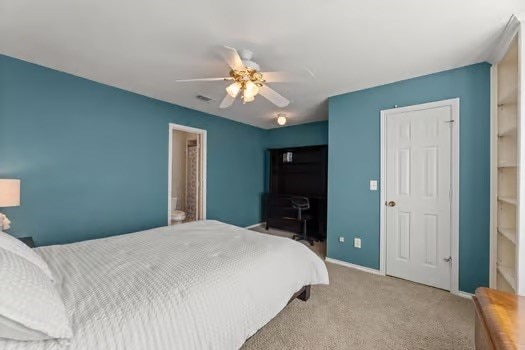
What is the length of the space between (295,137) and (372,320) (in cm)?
401

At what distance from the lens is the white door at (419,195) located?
8.47 ft

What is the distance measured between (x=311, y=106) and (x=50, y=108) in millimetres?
3541

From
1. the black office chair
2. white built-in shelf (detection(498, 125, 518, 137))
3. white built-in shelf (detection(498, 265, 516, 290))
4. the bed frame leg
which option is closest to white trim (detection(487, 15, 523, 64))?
white built-in shelf (detection(498, 125, 518, 137))

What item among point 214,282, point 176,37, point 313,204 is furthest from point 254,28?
point 313,204

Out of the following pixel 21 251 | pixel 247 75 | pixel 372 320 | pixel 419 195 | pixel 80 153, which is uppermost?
pixel 247 75

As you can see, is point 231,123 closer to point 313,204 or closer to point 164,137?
point 164,137

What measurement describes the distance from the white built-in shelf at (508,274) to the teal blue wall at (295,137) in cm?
328

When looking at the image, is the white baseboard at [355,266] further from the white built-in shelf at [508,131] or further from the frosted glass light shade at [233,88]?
the frosted glass light shade at [233,88]

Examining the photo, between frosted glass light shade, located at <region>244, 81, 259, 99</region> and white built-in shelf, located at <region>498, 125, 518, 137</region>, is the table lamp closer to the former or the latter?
frosted glass light shade, located at <region>244, 81, 259, 99</region>

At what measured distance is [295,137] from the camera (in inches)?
212

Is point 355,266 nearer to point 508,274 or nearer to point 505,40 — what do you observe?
point 508,274

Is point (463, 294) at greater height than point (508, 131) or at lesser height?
lesser

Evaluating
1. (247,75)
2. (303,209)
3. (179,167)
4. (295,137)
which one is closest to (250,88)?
(247,75)

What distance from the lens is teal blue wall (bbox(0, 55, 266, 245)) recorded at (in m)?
2.43
